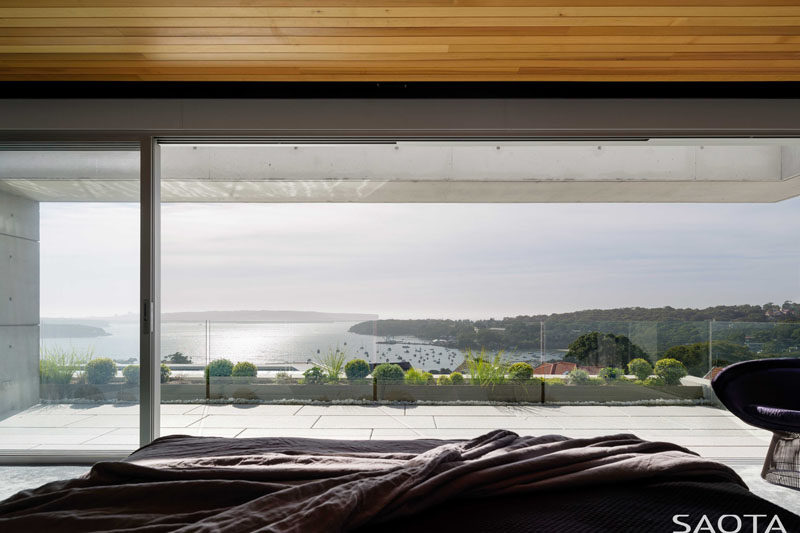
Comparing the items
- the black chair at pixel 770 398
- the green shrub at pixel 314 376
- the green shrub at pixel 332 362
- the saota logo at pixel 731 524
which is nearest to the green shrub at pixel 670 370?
the black chair at pixel 770 398

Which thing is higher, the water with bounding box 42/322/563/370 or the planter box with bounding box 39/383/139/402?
the water with bounding box 42/322/563/370

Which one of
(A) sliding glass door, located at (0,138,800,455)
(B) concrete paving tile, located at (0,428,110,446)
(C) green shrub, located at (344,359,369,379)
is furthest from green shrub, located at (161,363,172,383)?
(C) green shrub, located at (344,359,369,379)

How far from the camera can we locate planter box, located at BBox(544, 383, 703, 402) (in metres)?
4.14

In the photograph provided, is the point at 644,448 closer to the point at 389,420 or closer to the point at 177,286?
the point at 389,420

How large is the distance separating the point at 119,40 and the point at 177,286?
2315 millimetres

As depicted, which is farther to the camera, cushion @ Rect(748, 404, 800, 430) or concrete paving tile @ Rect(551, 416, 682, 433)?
concrete paving tile @ Rect(551, 416, 682, 433)

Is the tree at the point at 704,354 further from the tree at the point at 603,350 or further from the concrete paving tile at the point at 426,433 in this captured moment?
the concrete paving tile at the point at 426,433

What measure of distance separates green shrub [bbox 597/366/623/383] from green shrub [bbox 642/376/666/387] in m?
0.19

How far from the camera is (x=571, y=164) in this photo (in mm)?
4496

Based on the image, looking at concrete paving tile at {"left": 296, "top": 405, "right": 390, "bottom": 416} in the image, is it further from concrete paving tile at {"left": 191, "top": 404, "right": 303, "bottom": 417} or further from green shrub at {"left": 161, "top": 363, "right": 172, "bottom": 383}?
green shrub at {"left": 161, "top": 363, "right": 172, "bottom": 383}

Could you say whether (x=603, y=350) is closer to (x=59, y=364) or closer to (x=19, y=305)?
(x=59, y=364)

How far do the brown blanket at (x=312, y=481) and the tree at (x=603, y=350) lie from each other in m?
2.58

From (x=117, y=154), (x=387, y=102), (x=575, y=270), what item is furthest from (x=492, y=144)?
(x=117, y=154)

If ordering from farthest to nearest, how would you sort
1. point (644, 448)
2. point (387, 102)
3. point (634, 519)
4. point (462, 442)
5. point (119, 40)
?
point (387, 102) < point (119, 40) < point (462, 442) < point (644, 448) < point (634, 519)
